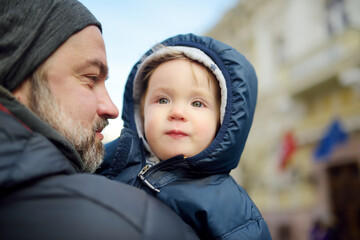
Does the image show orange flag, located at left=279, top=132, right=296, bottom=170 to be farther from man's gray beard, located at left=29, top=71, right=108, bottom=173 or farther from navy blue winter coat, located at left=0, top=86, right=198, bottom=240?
navy blue winter coat, located at left=0, top=86, right=198, bottom=240

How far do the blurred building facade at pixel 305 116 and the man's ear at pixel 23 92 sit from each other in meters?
7.70

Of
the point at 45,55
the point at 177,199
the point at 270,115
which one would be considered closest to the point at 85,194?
the point at 177,199

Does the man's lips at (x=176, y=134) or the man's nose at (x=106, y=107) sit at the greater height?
the man's nose at (x=106, y=107)

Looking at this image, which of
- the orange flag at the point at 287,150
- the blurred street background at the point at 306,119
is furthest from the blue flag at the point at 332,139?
the orange flag at the point at 287,150

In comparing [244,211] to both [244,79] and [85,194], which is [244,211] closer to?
[244,79]

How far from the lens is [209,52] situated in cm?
175

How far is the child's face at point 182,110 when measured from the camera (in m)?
1.63

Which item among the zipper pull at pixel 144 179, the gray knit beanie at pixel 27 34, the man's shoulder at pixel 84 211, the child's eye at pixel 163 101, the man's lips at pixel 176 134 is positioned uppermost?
the gray knit beanie at pixel 27 34

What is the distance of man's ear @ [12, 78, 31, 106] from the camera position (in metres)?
1.30

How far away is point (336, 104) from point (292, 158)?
2.16 m

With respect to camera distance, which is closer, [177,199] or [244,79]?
[177,199]

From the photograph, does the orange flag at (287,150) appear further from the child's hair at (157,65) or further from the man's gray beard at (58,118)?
the man's gray beard at (58,118)

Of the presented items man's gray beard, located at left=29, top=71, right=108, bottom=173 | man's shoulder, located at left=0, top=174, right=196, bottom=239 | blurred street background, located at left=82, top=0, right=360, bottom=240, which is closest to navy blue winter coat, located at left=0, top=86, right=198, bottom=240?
man's shoulder, located at left=0, top=174, right=196, bottom=239

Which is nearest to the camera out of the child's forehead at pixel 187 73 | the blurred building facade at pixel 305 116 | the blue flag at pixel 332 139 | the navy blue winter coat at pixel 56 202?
the navy blue winter coat at pixel 56 202
